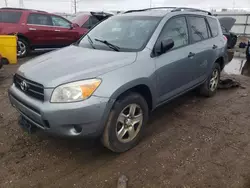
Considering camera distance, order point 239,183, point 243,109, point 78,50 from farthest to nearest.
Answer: point 243,109, point 78,50, point 239,183

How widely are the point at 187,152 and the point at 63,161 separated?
154 cm

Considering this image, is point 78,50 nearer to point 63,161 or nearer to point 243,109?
point 63,161

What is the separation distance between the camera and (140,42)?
3279 millimetres

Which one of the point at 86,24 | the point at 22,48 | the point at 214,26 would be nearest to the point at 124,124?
the point at 214,26

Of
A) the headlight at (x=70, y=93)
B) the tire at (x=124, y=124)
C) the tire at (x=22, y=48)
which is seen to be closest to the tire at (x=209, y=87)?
the tire at (x=124, y=124)

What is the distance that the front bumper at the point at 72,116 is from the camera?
8.08ft

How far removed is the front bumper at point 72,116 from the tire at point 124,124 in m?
0.14

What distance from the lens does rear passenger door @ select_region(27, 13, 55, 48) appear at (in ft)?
28.7

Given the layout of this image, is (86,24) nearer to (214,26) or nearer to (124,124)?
(214,26)

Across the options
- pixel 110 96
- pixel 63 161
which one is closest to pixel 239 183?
pixel 110 96

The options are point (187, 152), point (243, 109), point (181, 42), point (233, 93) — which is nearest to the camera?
point (187, 152)

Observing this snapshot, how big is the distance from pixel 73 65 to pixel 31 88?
0.54 m

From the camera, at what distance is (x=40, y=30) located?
890cm

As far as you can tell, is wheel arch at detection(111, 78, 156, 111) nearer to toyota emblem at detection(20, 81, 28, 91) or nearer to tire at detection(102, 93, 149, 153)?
tire at detection(102, 93, 149, 153)
